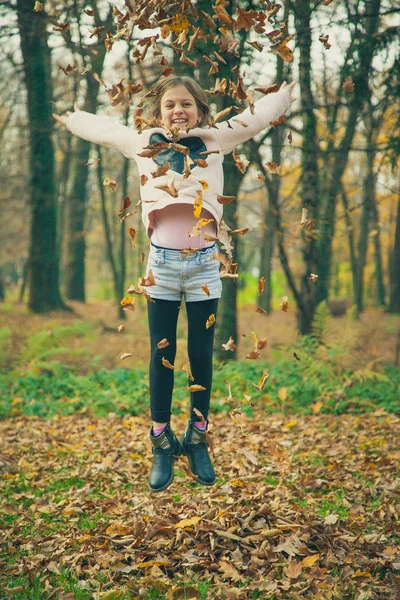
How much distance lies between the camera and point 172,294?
3207 mm

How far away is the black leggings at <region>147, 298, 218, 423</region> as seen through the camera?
3229 millimetres

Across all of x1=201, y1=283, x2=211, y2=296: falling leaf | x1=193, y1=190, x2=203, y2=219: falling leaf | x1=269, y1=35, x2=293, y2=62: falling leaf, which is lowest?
x1=201, y1=283, x2=211, y2=296: falling leaf

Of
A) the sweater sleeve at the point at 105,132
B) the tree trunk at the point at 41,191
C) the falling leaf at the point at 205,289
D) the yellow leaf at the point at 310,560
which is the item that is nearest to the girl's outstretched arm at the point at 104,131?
the sweater sleeve at the point at 105,132

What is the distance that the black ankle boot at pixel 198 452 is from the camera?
3315mm

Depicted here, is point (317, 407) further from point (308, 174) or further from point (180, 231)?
point (180, 231)

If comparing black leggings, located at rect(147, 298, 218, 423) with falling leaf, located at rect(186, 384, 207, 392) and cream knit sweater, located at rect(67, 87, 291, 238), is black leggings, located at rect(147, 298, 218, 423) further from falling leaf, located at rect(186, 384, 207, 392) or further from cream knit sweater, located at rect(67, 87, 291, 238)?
cream knit sweater, located at rect(67, 87, 291, 238)

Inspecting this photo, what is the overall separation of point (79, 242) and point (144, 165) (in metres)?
14.2

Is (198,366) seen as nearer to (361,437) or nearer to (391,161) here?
(361,437)

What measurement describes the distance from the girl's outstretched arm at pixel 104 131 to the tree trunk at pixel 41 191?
7320mm

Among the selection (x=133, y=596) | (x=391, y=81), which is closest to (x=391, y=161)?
(x=391, y=81)

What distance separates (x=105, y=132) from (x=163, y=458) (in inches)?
83.9

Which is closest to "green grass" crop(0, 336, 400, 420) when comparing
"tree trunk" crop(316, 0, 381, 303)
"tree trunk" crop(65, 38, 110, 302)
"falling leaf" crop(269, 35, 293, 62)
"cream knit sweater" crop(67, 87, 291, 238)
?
"tree trunk" crop(316, 0, 381, 303)

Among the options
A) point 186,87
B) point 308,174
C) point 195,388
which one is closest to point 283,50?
point 186,87

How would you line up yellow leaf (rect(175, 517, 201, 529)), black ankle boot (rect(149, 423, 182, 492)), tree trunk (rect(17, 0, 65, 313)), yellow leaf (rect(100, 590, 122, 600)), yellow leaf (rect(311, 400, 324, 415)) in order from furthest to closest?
tree trunk (rect(17, 0, 65, 313)) → yellow leaf (rect(311, 400, 324, 415)) → yellow leaf (rect(175, 517, 201, 529)) → black ankle boot (rect(149, 423, 182, 492)) → yellow leaf (rect(100, 590, 122, 600))
